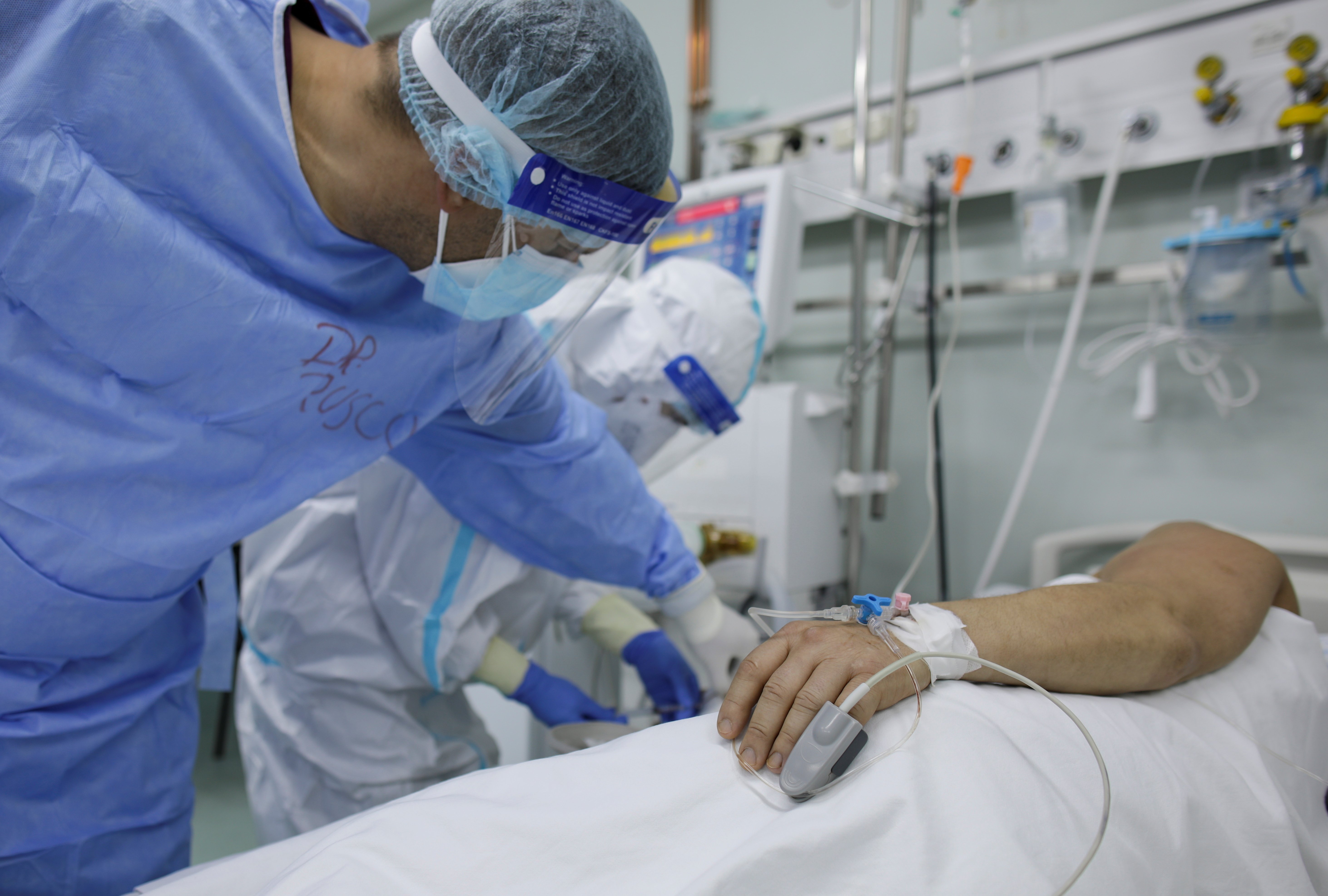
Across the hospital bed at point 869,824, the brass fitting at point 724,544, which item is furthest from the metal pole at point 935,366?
the hospital bed at point 869,824

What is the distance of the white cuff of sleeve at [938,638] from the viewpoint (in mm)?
657

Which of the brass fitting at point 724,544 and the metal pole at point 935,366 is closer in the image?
the brass fitting at point 724,544

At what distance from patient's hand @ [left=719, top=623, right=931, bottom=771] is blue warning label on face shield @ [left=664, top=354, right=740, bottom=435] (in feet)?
2.18

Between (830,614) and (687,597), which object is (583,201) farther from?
(687,597)

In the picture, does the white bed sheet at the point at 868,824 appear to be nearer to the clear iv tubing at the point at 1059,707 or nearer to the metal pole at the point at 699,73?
the clear iv tubing at the point at 1059,707

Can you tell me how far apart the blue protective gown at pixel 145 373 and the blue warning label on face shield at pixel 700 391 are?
459 mm

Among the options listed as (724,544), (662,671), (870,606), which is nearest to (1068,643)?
(870,606)

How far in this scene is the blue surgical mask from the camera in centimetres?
77

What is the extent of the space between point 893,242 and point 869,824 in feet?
5.02

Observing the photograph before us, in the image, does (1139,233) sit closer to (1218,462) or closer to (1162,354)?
(1162,354)

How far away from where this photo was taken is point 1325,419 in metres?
1.51

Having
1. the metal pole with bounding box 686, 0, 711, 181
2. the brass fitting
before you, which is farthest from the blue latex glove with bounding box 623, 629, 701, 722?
the metal pole with bounding box 686, 0, 711, 181

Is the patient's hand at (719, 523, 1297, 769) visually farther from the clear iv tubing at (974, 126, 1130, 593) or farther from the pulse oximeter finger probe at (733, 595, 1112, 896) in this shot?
the clear iv tubing at (974, 126, 1130, 593)

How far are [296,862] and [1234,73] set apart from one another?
Result: 6.50 ft
